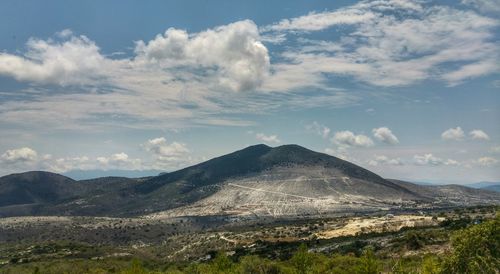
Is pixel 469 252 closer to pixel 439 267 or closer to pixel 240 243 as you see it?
pixel 439 267

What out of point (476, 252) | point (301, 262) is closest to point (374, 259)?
point (301, 262)

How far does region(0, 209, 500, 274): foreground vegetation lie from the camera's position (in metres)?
60.0

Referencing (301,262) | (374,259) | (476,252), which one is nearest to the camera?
(476,252)

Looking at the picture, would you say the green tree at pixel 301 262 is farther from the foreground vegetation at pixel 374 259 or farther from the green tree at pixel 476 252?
the green tree at pixel 476 252

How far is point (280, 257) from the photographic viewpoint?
13550 cm

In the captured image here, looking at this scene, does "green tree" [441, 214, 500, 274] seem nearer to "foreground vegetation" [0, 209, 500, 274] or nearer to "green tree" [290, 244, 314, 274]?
"foreground vegetation" [0, 209, 500, 274]

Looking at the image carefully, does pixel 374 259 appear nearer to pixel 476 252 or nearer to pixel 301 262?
pixel 301 262

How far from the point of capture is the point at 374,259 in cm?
8169

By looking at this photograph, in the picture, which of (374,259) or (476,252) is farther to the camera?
(374,259)

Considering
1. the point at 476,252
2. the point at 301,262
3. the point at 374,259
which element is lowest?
the point at 301,262

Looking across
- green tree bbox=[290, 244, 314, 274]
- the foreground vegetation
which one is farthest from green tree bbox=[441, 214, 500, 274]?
green tree bbox=[290, 244, 314, 274]

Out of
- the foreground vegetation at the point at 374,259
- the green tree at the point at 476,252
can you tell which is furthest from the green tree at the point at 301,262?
the green tree at the point at 476,252

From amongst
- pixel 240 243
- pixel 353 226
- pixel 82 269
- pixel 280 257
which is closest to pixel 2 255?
pixel 82 269

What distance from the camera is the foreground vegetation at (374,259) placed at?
197ft
